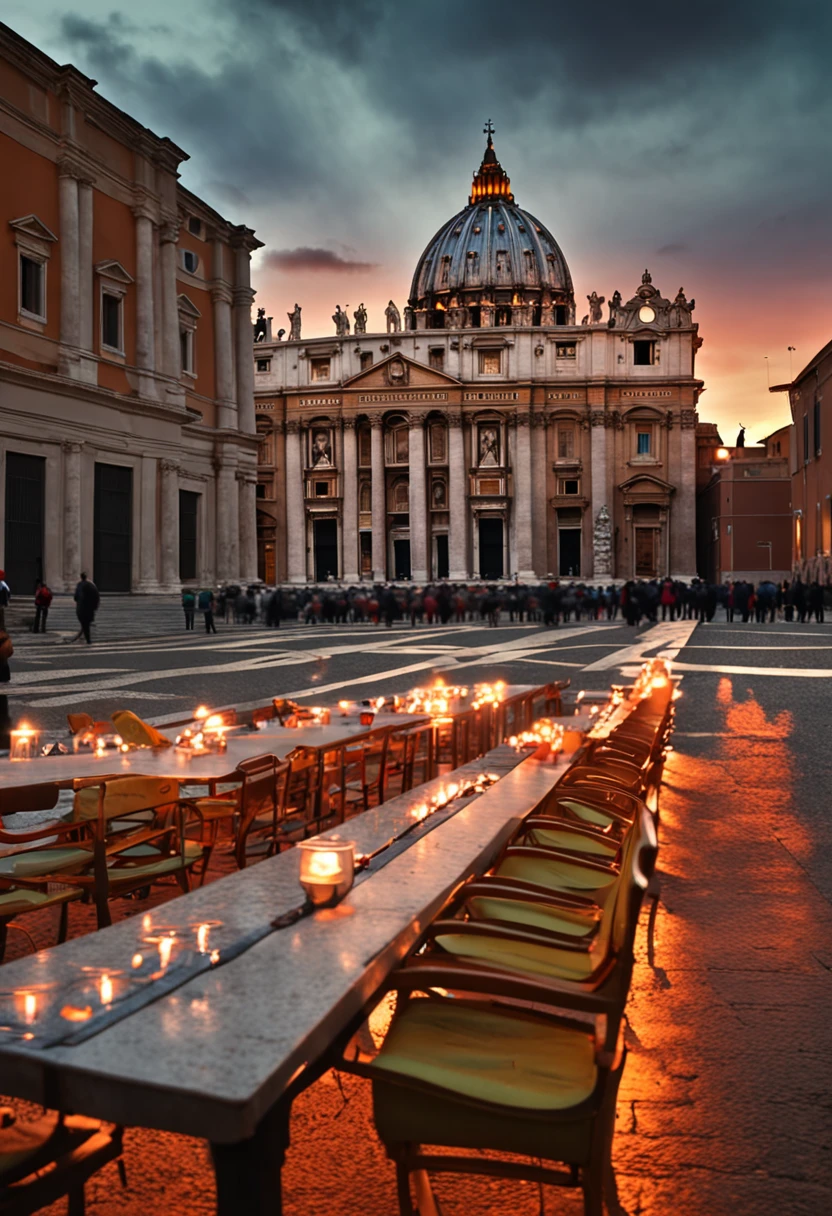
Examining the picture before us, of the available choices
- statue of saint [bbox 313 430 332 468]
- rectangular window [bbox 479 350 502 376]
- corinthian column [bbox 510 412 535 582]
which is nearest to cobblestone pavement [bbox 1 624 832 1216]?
corinthian column [bbox 510 412 535 582]

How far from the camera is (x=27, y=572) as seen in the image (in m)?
28.0

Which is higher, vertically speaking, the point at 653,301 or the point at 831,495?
the point at 653,301

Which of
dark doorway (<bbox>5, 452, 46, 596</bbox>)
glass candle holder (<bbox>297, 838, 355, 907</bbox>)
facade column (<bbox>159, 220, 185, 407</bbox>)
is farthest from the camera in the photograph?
facade column (<bbox>159, 220, 185, 407</bbox>)

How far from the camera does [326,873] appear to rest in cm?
269

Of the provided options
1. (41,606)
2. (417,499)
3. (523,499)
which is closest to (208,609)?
(41,606)

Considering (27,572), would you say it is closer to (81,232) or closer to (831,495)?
(81,232)

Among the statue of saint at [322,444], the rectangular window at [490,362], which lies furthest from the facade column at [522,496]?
the statue of saint at [322,444]

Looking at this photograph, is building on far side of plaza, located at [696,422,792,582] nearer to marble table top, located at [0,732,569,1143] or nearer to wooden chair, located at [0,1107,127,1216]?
marble table top, located at [0,732,569,1143]

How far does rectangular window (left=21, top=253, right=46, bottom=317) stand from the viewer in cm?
2811

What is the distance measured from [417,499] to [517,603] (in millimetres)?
32898

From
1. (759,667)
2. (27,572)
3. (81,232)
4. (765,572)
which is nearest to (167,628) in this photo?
(27,572)

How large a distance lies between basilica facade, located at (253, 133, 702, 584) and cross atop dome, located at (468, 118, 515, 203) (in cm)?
3417

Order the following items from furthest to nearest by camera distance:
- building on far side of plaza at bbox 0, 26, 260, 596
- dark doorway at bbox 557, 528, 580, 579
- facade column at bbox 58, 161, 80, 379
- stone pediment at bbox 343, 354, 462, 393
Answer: dark doorway at bbox 557, 528, 580, 579
stone pediment at bbox 343, 354, 462, 393
facade column at bbox 58, 161, 80, 379
building on far side of plaza at bbox 0, 26, 260, 596

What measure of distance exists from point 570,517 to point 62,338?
45.4m
